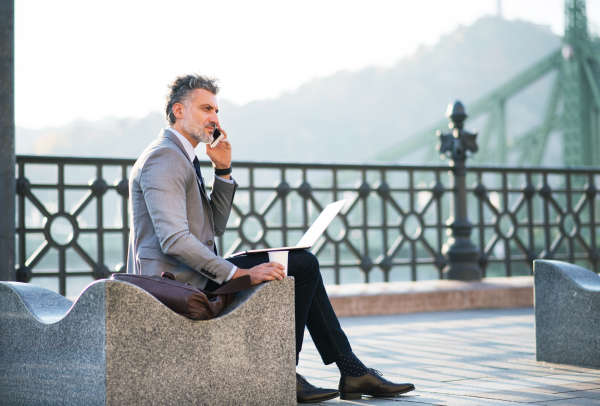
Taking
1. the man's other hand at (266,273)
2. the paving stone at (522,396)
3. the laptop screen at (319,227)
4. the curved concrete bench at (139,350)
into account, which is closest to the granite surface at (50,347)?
the curved concrete bench at (139,350)

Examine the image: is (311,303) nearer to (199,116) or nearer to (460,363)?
(199,116)

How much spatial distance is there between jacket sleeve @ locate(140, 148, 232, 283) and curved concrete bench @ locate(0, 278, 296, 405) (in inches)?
6.2

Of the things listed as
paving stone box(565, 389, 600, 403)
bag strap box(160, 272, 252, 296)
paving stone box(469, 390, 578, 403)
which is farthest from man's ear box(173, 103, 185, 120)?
paving stone box(565, 389, 600, 403)

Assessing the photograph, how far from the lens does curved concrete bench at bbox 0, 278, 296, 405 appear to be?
194 centimetres

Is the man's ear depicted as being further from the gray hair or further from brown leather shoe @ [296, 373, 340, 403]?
brown leather shoe @ [296, 373, 340, 403]

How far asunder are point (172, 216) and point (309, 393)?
784 mm

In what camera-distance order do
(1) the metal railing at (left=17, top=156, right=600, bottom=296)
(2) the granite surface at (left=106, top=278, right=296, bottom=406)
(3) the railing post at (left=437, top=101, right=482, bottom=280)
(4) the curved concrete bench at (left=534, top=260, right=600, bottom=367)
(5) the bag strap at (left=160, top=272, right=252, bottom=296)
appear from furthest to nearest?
1. (3) the railing post at (left=437, top=101, right=482, bottom=280)
2. (1) the metal railing at (left=17, top=156, right=600, bottom=296)
3. (4) the curved concrete bench at (left=534, top=260, right=600, bottom=367)
4. (5) the bag strap at (left=160, top=272, right=252, bottom=296)
5. (2) the granite surface at (left=106, top=278, right=296, bottom=406)

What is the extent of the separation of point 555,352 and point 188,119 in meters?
1.96

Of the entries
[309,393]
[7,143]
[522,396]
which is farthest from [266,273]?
[7,143]

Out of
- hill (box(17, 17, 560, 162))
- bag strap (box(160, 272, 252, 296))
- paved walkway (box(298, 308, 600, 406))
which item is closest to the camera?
bag strap (box(160, 272, 252, 296))

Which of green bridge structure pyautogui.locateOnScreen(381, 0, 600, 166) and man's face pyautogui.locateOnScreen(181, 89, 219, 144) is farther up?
green bridge structure pyautogui.locateOnScreen(381, 0, 600, 166)

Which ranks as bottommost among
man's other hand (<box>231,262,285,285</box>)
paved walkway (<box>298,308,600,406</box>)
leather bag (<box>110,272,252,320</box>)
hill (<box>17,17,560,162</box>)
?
paved walkway (<box>298,308,600,406</box>)

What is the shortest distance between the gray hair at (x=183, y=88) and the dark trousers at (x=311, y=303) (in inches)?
23.5

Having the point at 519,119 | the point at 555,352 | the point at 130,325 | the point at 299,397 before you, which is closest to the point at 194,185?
the point at 130,325
